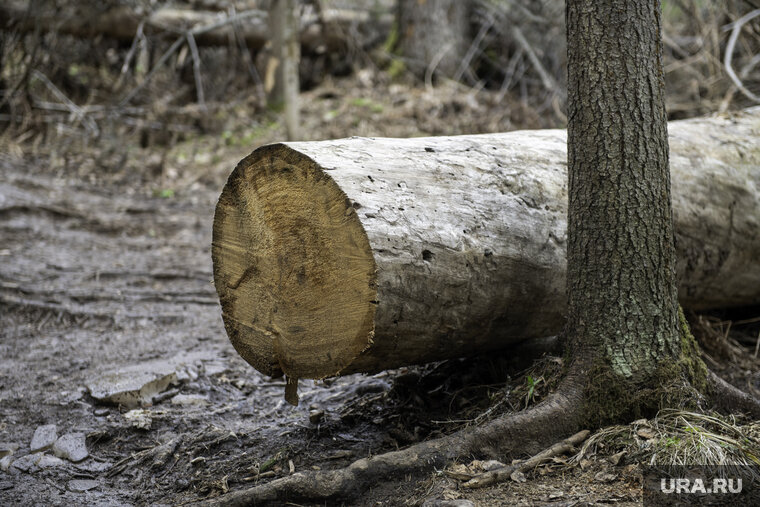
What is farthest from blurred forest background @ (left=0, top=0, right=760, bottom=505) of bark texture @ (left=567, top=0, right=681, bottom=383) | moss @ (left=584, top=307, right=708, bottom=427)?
bark texture @ (left=567, top=0, right=681, bottom=383)

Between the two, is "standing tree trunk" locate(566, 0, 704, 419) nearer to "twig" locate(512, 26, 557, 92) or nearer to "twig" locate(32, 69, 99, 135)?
"twig" locate(512, 26, 557, 92)

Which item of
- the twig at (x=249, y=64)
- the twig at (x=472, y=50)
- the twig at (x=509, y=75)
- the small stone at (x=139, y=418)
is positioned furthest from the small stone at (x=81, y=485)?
the twig at (x=472, y=50)

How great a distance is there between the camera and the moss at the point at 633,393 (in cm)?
277

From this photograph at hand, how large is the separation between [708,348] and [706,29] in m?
4.58

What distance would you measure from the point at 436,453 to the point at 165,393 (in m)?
1.99

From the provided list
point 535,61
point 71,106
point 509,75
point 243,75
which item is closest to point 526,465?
point 535,61

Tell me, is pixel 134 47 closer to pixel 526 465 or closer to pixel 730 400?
pixel 526 465

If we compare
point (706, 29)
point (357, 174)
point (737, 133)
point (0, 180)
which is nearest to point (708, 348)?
point (737, 133)

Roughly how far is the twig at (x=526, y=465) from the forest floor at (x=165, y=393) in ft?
0.13

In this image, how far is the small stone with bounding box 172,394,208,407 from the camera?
3930 millimetres

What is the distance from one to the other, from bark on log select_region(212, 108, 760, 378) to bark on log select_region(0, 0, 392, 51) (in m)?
7.21

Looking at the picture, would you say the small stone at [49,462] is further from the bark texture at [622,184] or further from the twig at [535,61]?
the twig at [535,61]

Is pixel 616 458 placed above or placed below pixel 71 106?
below

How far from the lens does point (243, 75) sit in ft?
35.2
